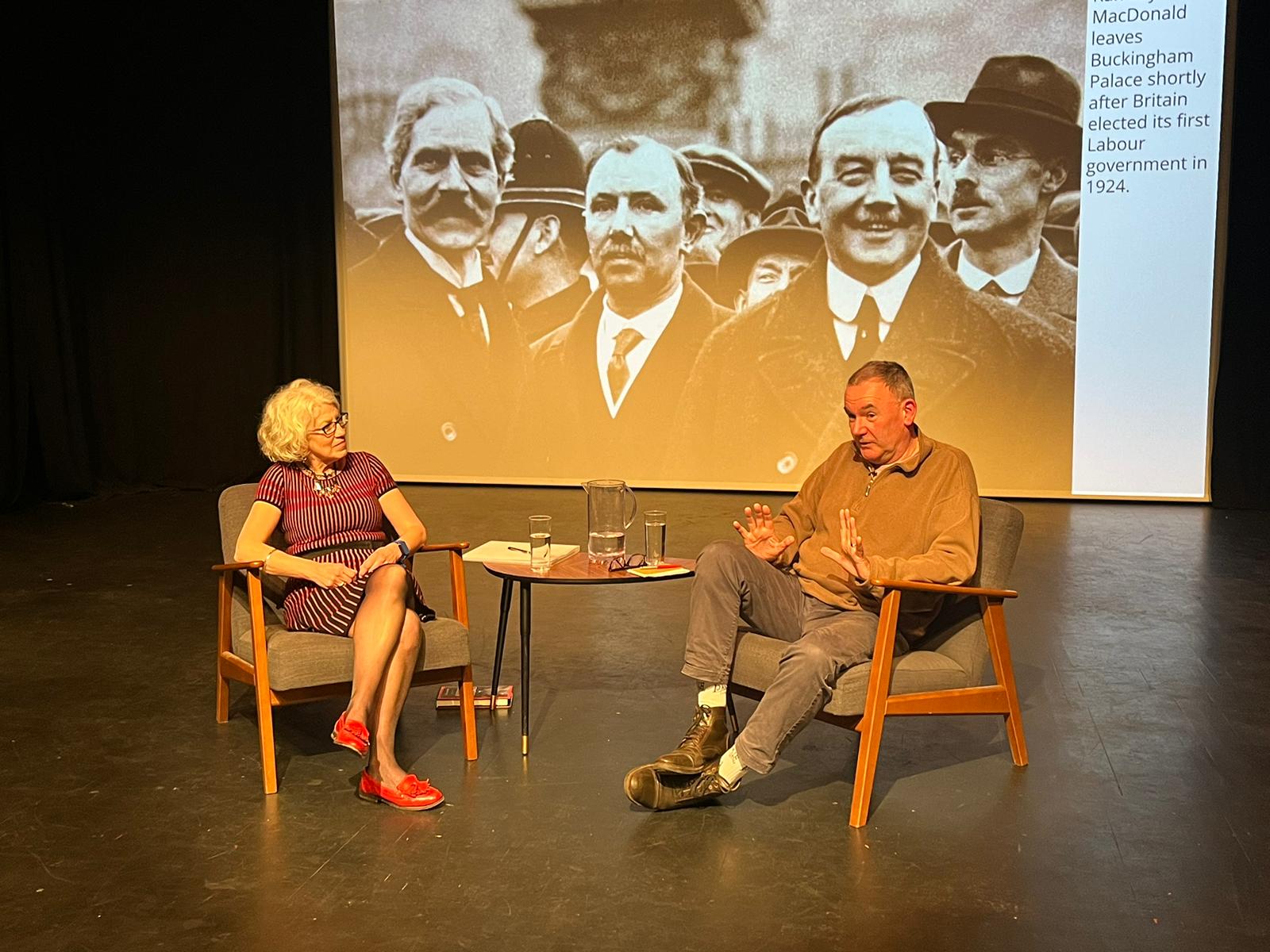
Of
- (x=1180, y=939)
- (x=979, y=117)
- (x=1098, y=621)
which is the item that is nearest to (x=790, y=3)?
(x=979, y=117)

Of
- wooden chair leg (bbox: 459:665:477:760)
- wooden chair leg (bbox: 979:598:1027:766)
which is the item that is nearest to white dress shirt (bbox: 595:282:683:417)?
wooden chair leg (bbox: 459:665:477:760)

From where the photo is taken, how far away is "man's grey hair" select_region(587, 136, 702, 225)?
323 inches

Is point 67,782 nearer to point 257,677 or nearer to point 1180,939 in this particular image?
point 257,677

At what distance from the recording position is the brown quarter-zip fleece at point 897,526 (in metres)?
3.16

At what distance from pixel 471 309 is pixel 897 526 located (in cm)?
570

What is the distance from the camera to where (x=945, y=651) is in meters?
3.26

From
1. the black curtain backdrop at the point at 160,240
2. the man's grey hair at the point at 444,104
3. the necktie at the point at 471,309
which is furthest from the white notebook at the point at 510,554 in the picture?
the black curtain backdrop at the point at 160,240

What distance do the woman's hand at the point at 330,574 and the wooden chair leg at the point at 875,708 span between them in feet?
→ 4.33

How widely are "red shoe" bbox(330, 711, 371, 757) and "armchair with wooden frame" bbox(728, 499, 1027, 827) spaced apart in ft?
2.95

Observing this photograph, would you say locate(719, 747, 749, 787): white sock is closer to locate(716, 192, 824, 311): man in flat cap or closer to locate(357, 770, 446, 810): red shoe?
locate(357, 770, 446, 810): red shoe

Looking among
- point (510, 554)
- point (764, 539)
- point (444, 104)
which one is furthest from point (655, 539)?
point (444, 104)

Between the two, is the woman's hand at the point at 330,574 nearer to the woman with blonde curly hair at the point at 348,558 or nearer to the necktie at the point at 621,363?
the woman with blonde curly hair at the point at 348,558

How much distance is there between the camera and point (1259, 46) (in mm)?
7262

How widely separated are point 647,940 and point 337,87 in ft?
23.8
